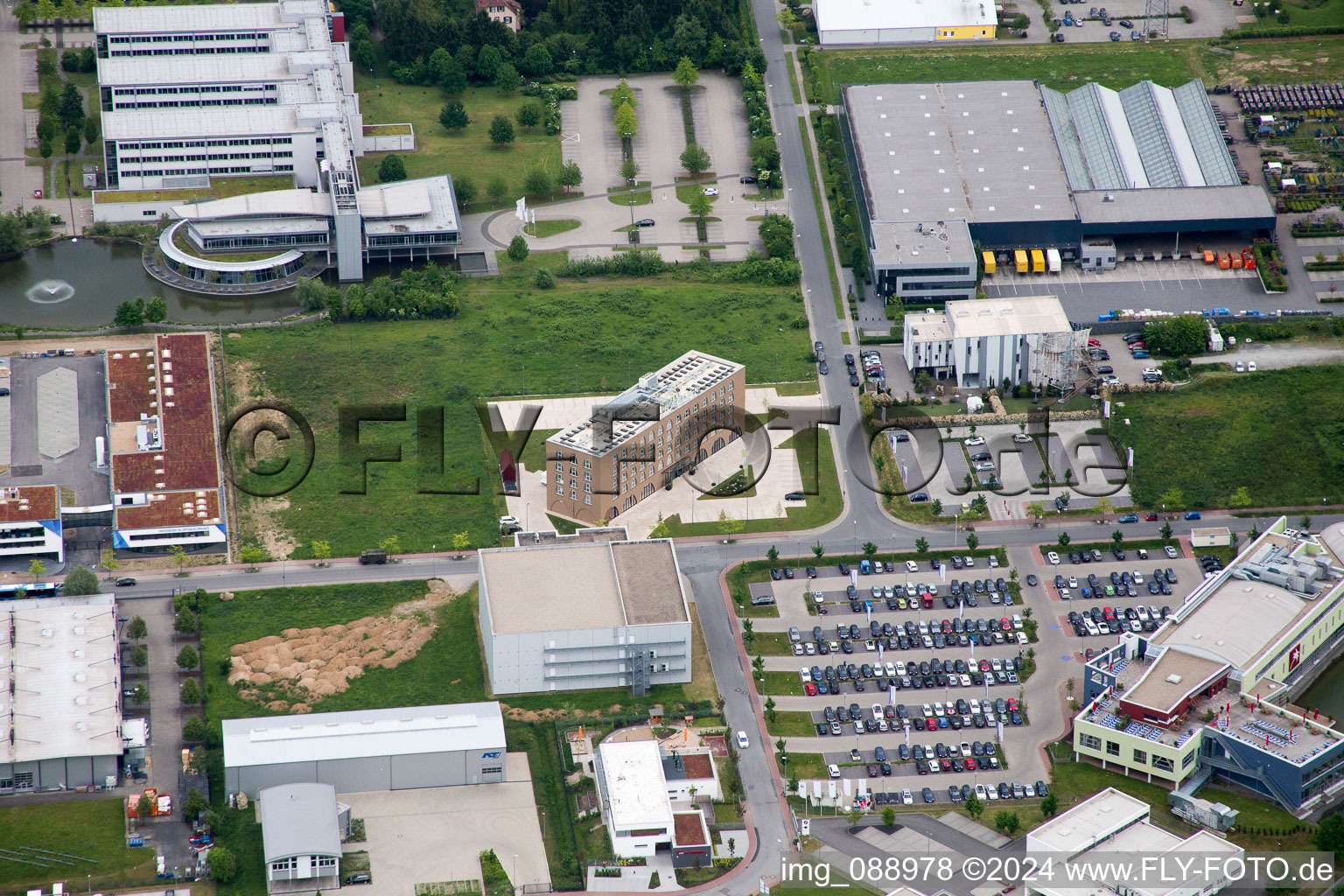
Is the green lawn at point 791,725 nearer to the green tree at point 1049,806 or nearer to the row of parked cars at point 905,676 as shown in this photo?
the row of parked cars at point 905,676

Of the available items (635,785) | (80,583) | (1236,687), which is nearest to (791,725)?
(635,785)

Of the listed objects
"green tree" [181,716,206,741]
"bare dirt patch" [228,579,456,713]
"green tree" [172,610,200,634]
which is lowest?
"green tree" [181,716,206,741]

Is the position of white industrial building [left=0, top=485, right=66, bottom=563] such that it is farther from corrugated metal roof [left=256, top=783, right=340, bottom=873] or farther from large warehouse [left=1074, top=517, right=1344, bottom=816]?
large warehouse [left=1074, top=517, right=1344, bottom=816]

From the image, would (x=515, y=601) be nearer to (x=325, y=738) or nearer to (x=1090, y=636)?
(x=325, y=738)

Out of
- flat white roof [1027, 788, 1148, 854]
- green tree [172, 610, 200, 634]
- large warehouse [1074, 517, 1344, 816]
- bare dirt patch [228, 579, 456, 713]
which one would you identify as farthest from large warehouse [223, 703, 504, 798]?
large warehouse [1074, 517, 1344, 816]

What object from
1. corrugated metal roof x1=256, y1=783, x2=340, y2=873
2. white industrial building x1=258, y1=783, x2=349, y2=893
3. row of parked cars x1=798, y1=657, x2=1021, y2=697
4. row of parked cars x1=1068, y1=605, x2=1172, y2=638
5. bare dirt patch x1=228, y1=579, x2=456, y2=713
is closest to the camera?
white industrial building x1=258, y1=783, x2=349, y2=893
